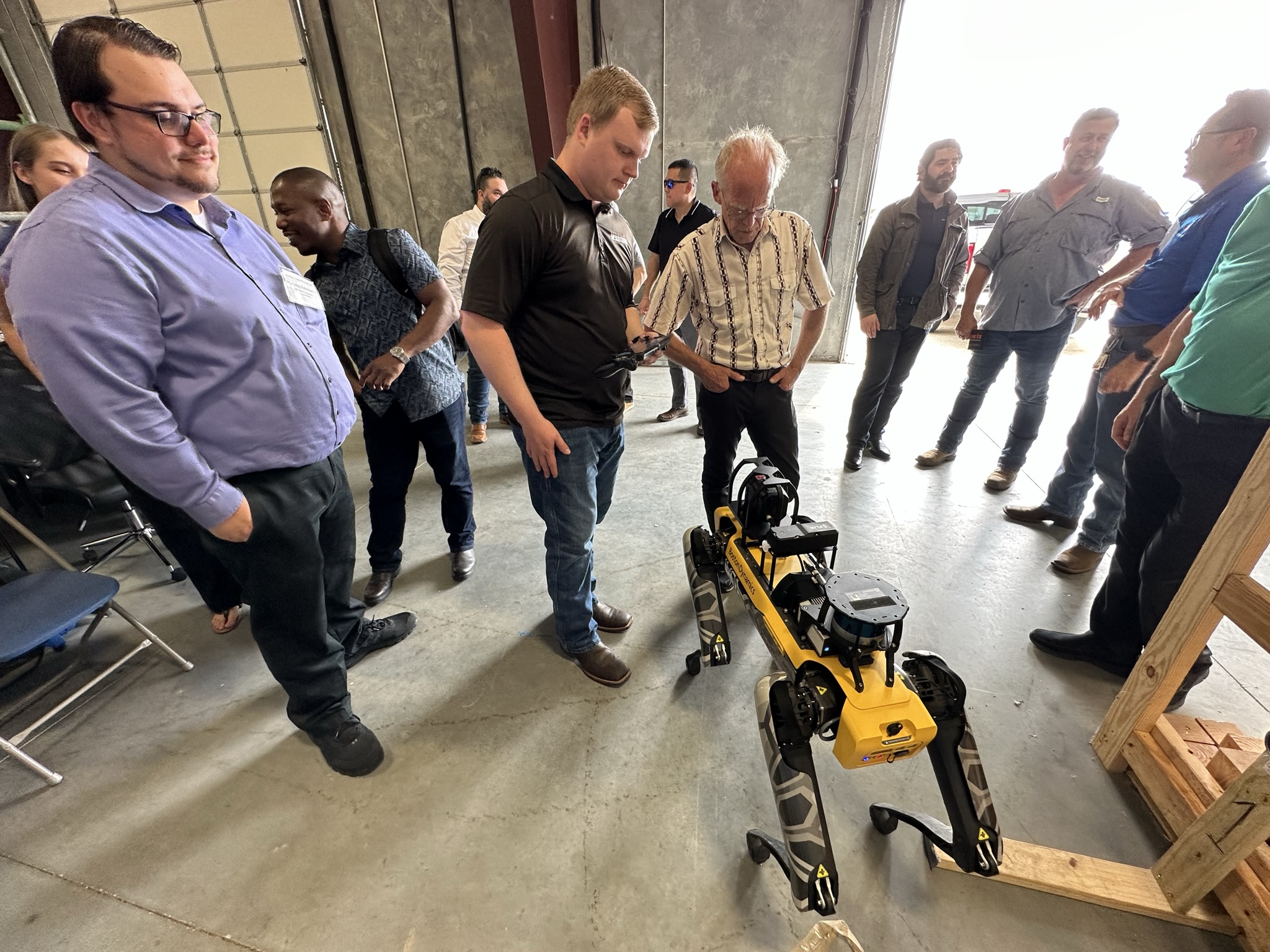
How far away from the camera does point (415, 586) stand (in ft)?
7.57

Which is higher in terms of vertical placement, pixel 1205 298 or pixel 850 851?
pixel 1205 298

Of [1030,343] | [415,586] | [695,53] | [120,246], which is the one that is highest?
[695,53]

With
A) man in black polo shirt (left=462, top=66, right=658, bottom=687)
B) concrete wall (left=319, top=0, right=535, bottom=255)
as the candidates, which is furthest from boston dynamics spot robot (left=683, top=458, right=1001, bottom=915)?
concrete wall (left=319, top=0, right=535, bottom=255)

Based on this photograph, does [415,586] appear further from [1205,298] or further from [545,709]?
[1205,298]

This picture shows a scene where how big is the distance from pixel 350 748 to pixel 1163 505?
2620mm

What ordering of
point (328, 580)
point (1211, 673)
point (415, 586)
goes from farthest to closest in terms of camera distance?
point (415, 586)
point (1211, 673)
point (328, 580)

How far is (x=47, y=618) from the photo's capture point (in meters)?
1.54

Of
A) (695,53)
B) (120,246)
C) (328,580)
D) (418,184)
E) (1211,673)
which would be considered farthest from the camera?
(418,184)

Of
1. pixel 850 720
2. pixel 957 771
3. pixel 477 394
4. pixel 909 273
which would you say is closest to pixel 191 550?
pixel 477 394

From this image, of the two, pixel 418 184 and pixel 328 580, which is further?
pixel 418 184

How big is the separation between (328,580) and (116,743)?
33.8 inches

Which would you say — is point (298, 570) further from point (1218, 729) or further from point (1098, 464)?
point (1098, 464)

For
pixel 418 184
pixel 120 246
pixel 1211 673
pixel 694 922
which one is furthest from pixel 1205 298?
pixel 418 184

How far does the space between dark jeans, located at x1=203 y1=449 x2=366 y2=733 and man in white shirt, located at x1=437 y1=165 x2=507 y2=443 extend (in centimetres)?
158
